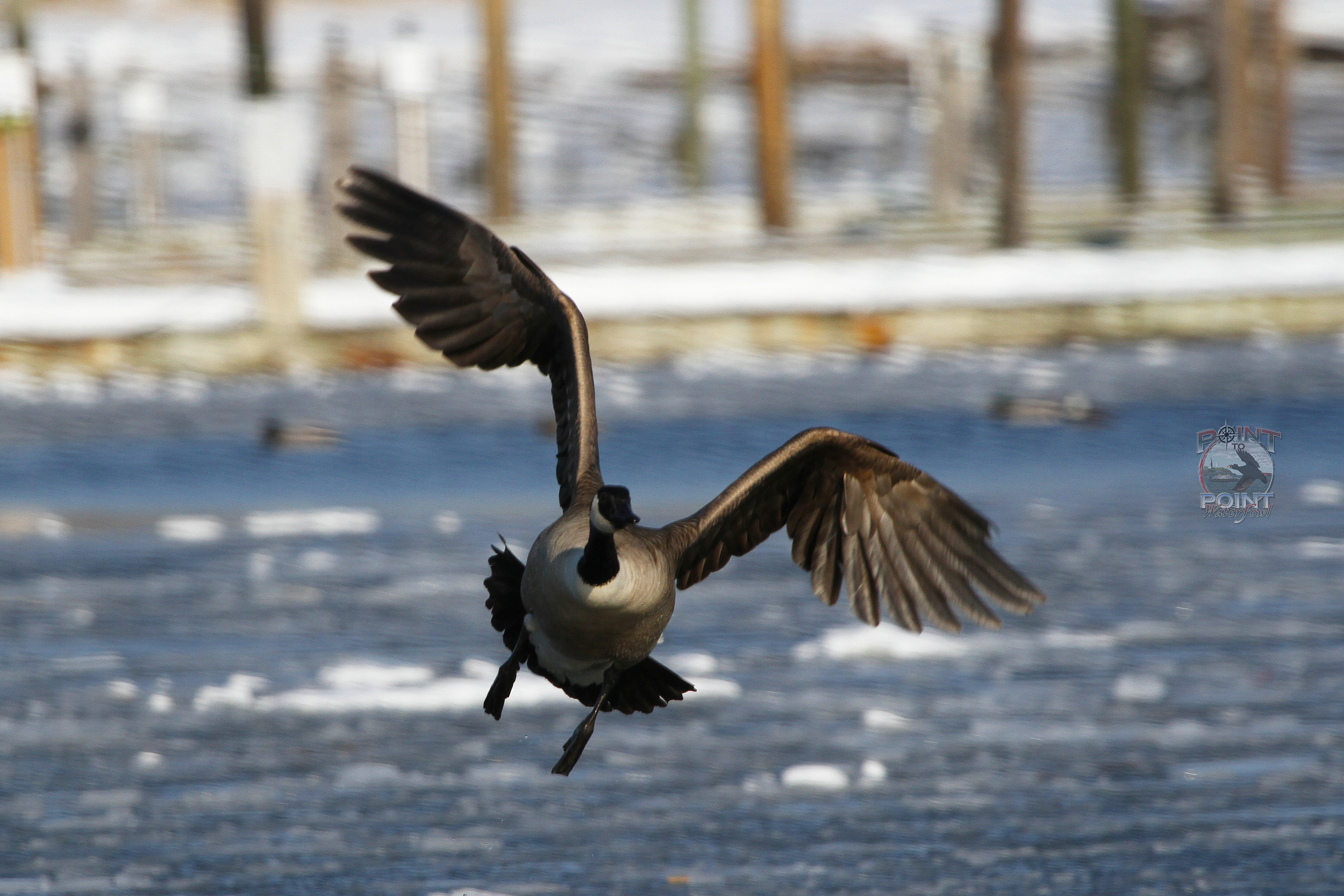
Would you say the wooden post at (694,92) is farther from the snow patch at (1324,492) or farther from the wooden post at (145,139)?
the snow patch at (1324,492)

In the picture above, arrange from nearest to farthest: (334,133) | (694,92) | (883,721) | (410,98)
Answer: (883,721), (334,133), (410,98), (694,92)

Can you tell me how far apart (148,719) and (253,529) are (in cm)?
329

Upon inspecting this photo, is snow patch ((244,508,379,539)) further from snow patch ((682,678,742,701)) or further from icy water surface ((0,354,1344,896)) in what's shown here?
snow patch ((682,678,742,701))

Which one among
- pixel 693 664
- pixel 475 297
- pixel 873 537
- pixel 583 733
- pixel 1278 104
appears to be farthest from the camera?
pixel 1278 104

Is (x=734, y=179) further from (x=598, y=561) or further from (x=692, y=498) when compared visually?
(x=598, y=561)

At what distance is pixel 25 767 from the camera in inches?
249

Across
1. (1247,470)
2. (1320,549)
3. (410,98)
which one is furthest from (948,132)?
(1320,549)

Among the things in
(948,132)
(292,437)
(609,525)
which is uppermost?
(948,132)

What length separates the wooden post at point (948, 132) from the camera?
1678 centimetres

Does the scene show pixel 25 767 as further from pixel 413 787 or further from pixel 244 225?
pixel 244 225

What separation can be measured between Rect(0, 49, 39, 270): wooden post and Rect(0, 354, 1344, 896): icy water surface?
576 cm

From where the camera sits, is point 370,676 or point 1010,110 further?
point 1010,110

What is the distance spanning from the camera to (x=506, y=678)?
5.20 metres

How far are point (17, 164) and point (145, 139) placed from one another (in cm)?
297
